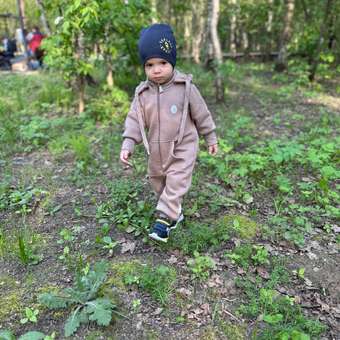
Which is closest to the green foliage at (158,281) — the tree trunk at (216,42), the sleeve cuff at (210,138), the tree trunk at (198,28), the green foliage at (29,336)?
the green foliage at (29,336)

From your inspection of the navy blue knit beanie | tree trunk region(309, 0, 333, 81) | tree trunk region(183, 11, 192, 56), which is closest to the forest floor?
the navy blue knit beanie

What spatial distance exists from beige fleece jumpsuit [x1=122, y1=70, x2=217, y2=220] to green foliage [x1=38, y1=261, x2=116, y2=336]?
0.83m

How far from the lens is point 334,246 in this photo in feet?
11.0

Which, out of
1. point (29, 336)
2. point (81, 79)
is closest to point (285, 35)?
point (81, 79)

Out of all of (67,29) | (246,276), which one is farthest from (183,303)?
(67,29)

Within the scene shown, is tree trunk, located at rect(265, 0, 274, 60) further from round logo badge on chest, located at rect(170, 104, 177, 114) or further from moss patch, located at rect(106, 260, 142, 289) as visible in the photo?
moss patch, located at rect(106, 260, 142, 289)

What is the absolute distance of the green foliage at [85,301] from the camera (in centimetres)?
237

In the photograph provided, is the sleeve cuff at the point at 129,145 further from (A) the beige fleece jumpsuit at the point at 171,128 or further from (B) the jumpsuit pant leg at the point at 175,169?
(B) the jumpsuit pant leg at the point at 175,169

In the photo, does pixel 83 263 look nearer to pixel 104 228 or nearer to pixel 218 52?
pixel 104 228

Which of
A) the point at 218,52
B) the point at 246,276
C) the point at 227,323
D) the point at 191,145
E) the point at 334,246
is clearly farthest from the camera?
the point at 218,52

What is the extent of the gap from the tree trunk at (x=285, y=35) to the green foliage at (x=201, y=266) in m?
8.98

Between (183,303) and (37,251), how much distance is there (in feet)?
4.82

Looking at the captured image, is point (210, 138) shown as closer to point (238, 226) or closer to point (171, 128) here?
point (171, 128)

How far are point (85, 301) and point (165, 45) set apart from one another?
2.01 m
